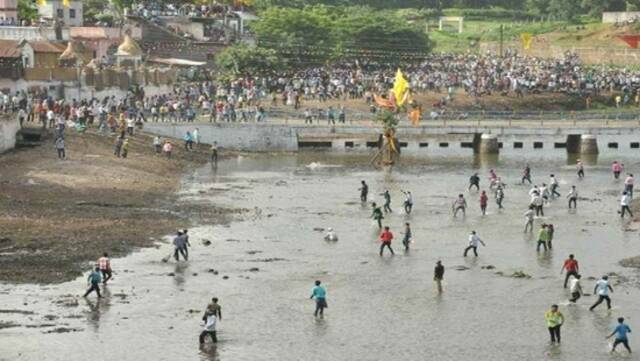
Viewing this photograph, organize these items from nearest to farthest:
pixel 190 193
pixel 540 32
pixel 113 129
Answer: pixel 190 193, pixel 113 129, pixel 540 32

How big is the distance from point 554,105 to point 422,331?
73.6 m

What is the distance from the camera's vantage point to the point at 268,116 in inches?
3634

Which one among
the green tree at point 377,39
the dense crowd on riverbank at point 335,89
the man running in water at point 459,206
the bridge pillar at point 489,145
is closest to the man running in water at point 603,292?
the man running in water at point 459,206

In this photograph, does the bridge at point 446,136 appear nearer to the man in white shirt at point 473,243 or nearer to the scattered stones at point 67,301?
the man in white shirt at point 473,243

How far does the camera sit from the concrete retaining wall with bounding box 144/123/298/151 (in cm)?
8494

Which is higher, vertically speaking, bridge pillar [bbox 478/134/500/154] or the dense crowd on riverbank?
the dense crowd on riverbank

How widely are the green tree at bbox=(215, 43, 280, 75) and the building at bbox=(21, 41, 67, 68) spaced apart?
686 inches

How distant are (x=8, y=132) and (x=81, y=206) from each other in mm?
14676

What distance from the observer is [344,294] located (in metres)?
43.6

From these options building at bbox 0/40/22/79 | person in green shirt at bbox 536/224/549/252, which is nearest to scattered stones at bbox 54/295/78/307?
person in green shirt at bbox 536/224/549/252

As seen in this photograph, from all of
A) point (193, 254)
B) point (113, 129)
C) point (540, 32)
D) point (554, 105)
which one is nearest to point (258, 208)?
point (193, 254)

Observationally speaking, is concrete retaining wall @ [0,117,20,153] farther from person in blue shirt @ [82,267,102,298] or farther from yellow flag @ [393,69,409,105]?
person in blue shirt @ [82,267,102,298]

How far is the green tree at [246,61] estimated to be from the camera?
10650 centimetres

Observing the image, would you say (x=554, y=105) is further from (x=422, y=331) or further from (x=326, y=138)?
(x=422, y=331)
